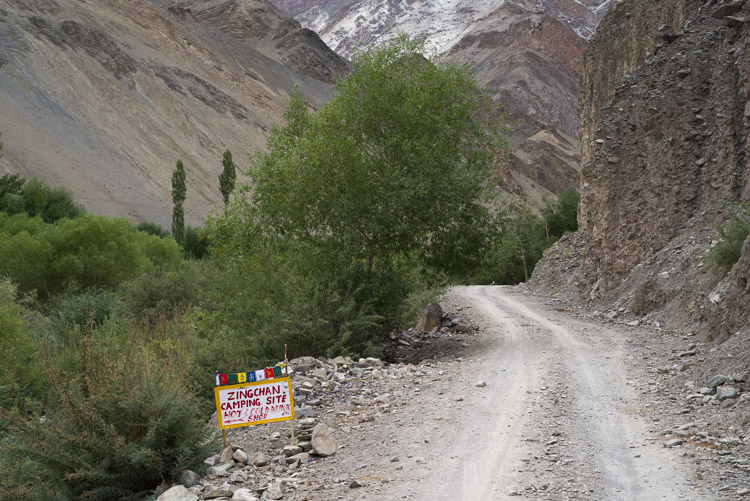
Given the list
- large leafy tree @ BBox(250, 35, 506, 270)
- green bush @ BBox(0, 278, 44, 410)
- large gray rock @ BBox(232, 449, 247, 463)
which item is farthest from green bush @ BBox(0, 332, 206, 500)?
large leafy tree @ BBox(250, 35, 506, 270)

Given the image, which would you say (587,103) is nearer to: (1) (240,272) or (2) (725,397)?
(1) (240,272)

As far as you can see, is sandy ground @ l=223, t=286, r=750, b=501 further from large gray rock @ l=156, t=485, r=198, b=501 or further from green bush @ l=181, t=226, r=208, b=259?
green bush @ l=181, t=226, r=208, b=259

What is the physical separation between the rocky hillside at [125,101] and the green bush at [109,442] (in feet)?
184

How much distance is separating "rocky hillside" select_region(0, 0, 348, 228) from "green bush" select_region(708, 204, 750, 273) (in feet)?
178

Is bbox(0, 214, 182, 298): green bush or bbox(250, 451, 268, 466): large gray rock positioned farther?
bbox(0, 214, 182, 298): green bush

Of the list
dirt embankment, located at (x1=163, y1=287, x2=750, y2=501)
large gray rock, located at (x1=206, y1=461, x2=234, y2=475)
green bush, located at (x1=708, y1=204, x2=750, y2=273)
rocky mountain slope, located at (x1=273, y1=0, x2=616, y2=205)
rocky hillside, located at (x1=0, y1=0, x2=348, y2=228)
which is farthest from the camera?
rocky mountain slope, located at (x1=273, y1=0, x2=616, y2=205)

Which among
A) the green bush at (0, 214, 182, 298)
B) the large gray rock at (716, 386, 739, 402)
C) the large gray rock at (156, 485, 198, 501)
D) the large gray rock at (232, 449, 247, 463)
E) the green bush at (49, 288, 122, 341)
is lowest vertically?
the large gray rock at (156, 485, 198, 501)

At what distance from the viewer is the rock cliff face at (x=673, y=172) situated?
16.4 metres

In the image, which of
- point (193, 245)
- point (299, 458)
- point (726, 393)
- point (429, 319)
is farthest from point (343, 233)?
point (193, 245)

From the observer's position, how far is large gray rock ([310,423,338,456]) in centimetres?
731

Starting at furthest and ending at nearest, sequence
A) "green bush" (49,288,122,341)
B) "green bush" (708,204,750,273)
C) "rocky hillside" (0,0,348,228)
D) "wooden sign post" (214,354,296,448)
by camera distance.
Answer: "rocky hillside" (0,0,348,228), "green bush" (49,288,122,341), "green bush" (708,204,750,273), "wooden sign post" (214,354,296,448)

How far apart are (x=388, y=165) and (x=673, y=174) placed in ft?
32.9

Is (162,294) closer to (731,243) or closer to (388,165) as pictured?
(388,165)

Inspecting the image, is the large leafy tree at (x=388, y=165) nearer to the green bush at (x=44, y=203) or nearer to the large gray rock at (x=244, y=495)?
the large gray rock at (x=244, y=495)
